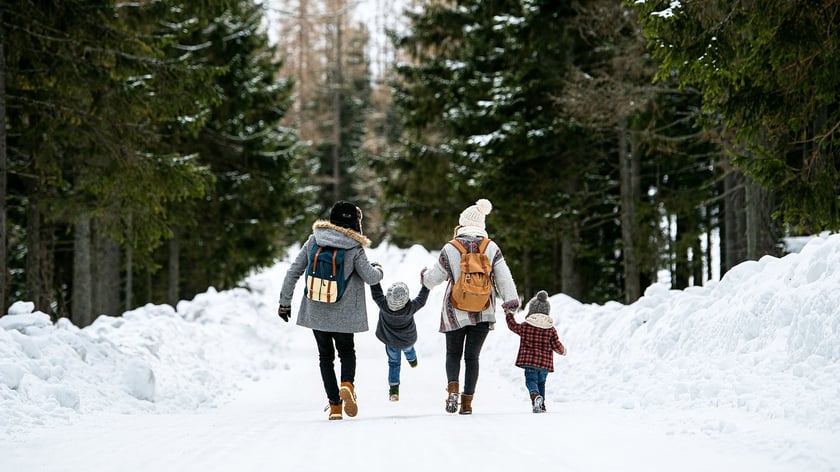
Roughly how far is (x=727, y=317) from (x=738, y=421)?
2.31m

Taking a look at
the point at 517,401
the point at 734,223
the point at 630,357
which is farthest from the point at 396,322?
the point at 734,223

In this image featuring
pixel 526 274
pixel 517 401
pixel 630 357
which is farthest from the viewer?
pixel 526 274

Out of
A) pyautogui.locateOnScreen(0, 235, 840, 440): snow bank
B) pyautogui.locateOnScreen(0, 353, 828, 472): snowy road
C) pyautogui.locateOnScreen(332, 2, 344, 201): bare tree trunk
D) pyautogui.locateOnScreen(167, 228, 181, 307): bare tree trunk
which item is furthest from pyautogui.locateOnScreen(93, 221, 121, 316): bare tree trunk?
pyautogui.locateOnScreen(332, 2, 344, 201): bare tree trunk

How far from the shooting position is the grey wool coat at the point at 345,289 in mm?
6629

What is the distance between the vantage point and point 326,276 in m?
6.62

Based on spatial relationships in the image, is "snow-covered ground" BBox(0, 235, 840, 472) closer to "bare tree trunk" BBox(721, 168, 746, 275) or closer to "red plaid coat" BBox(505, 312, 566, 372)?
"red plaid coat" BBox(505, 312, 566, 372)

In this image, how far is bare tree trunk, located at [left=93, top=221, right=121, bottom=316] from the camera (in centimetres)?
1534

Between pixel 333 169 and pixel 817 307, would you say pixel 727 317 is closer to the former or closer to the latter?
pixel 817 307

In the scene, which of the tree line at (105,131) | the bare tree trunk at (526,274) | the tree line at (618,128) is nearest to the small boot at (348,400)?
the tree line at (618,128)

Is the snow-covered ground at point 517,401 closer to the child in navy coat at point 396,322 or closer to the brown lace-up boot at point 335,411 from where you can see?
the brown lace-up boot at point 335,411

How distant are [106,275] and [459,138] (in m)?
9.33

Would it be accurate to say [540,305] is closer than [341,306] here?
No

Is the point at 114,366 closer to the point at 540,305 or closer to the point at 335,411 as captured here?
the point at 335,411

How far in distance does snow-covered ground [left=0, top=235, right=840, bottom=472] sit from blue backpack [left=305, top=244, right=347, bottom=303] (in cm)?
117
